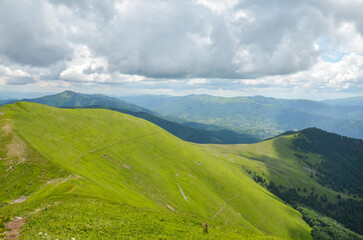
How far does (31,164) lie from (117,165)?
163ft

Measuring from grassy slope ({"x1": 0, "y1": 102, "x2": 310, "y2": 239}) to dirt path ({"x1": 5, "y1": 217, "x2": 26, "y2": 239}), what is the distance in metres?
19.8

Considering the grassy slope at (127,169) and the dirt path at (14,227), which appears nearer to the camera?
the dirt path at (14,227)

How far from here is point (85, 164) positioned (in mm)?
96750

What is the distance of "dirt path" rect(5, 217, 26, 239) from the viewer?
20734mm

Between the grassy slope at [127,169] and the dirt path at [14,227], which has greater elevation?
the dirt path at [14,227]

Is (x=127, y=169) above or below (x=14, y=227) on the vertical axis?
below

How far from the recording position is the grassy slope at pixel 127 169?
232 feet

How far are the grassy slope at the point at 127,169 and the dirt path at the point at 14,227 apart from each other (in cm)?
1985

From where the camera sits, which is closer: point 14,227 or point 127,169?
point 14,227

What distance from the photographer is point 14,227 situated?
23281 millimetres

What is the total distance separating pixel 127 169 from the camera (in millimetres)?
116562

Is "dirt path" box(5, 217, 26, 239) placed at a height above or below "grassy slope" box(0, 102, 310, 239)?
above

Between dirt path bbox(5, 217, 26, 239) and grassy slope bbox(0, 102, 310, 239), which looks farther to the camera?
grassy slope bbox(0, 102, 310, 239)

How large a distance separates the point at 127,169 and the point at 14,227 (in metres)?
95.8
